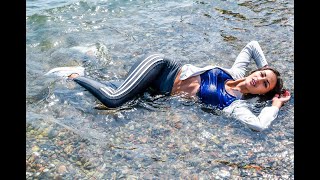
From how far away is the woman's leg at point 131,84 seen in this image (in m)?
6.98

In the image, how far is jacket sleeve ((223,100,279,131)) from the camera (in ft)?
20.9

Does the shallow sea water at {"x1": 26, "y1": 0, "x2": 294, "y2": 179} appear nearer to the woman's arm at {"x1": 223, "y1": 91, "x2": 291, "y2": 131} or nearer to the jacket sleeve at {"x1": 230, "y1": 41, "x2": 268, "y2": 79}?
the woman's arm at {"x1": 223, "y1": 91, "x2": 291, "y2": 131}

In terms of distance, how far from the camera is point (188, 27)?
1137cm

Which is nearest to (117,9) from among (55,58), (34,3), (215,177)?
(34,3)

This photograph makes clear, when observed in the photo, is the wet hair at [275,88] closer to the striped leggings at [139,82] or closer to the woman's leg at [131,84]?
the striped leggings at [139,82]

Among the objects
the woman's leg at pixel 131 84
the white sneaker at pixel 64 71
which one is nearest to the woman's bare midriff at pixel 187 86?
the woman's leg at pixel 131 84

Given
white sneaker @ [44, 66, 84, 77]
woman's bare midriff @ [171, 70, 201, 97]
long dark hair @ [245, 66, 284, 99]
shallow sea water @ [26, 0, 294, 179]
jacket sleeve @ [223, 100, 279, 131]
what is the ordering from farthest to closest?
1. white sneaker @ [44, 66, 84, 77]
2. woman's bare midriff @ [171, 70, 201, 97]
3. long dark hair @ [245, 66, 284, 99]
4. jacket sleeve @ [223, 100, 279, 131]
5. shallow sea water @ [26, 0, 294, 179]

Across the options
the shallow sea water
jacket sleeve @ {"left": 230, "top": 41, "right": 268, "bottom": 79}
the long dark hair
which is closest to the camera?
the shallow sea water

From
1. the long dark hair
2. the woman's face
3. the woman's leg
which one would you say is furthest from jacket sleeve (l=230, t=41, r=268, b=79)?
the woman's leg

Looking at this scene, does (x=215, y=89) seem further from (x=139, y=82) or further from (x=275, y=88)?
(x=139, y=82)

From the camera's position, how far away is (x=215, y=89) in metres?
7.16

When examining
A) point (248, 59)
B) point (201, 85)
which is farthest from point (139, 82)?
point (248, 59)

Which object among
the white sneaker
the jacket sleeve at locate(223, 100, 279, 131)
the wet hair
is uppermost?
the white sneaker

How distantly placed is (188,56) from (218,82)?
2270mm
